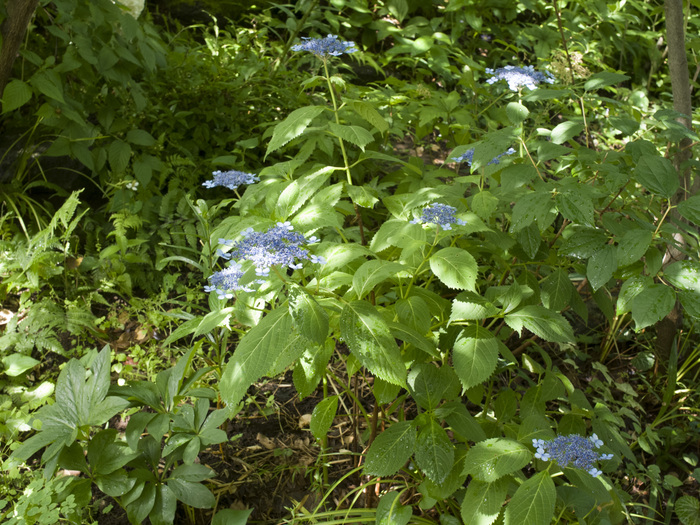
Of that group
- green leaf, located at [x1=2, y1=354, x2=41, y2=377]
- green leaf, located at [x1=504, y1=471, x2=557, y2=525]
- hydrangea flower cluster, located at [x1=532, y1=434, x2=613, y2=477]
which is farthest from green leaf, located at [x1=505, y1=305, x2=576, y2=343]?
green leaf, located at [x1=2, y1=354, x2=41, y2=377]

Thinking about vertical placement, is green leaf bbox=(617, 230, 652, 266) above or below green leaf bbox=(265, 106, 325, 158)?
below

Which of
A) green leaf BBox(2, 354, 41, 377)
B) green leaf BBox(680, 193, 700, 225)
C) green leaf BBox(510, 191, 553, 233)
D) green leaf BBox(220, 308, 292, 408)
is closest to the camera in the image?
green leaf BBox(220, 308, 292, 408)

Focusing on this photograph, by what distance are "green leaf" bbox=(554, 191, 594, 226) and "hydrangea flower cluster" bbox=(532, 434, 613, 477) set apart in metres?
0.54

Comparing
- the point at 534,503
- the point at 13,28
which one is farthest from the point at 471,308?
the point at 13,28

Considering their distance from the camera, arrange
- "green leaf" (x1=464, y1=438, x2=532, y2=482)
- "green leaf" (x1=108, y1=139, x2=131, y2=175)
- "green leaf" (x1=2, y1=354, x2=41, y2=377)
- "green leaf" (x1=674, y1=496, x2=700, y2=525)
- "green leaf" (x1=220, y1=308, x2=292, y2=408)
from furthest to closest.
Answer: "green leaf" (x1=108, y1=139, x2=131, y2=175), "green leaf" (x1=2, y1=354, x2=41, y2=377), "green leaf" (x1=674, y1=496, x2=700, y2=525), "green leaf" (x1=464, y1=438, x2=532, y2=482), "green leaf" (x1=220, y1=308, x2=292, y2=408)

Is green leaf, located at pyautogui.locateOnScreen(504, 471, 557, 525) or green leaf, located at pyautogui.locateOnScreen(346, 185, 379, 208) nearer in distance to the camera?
green leaf, located at pyautogui.locateOnScreen(504, 471, 557, 525)

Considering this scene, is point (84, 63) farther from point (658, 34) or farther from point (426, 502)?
point (658, 34)

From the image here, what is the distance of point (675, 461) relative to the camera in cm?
210

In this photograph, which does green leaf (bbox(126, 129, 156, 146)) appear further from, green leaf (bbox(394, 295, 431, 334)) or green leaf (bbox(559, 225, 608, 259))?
green leaf (bbox(559, 225, 608, 259))

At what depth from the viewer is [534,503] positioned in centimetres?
112

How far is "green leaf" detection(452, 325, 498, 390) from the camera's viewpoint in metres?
1.29

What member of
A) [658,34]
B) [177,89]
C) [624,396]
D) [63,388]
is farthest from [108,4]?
[658,34]

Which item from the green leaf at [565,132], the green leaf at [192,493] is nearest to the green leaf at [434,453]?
the green leaf at [192,493]

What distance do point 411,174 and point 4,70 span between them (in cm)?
195
